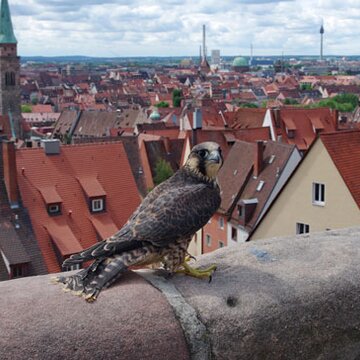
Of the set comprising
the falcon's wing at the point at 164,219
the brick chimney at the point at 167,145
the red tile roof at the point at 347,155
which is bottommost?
the brick chimney at the point at 167,145

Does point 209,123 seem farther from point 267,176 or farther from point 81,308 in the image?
point 81,308

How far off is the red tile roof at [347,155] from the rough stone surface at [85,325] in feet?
48.9

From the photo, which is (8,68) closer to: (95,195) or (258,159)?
(258,159)

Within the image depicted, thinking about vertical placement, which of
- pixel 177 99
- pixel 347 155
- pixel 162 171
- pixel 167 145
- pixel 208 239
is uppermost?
pixel 347 155

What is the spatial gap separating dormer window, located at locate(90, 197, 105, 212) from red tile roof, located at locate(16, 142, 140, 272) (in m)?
0.17

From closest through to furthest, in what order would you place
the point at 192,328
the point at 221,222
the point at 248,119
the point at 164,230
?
1. the point at 192,328
2. the point at 164,230
3. the point at 221,222
4. the point at 248,119

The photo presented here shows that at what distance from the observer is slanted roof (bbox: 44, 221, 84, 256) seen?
20266mm

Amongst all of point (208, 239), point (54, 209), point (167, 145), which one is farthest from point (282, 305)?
point (167, 145)

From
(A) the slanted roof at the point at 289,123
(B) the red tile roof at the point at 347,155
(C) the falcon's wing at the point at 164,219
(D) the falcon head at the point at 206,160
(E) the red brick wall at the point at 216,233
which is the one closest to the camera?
(C) the falcon's wing at the point at 164,219

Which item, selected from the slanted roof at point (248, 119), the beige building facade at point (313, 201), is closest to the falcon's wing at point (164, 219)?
the beige building facade at point (313, 201)

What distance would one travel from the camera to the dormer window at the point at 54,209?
21.7 m

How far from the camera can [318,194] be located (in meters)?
18.1

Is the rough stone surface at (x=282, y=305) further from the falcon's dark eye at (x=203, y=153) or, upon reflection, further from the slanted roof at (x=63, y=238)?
the slanted roof at (x=63, y=238)

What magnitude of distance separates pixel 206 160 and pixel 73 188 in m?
19.2
